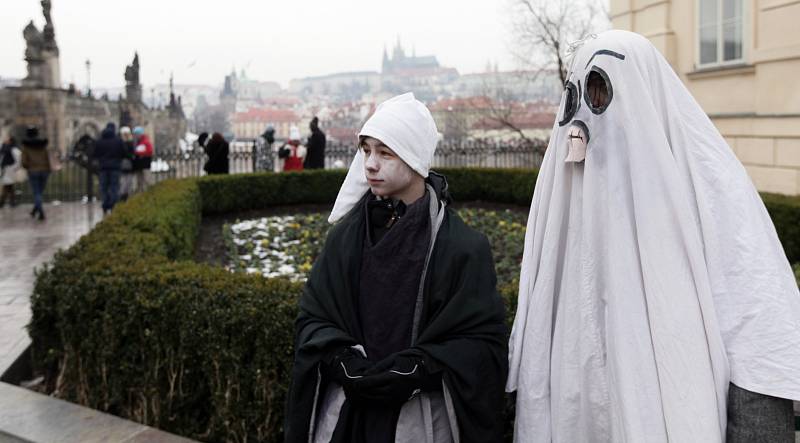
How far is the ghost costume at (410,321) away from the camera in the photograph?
2141 mm

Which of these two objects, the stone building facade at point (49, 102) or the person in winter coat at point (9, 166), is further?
the stone building facade at point (49, 102)

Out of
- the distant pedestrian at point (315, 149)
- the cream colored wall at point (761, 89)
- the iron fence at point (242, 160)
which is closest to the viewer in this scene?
the cream colored wall at point (761, 89)

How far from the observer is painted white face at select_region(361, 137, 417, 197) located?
7.23 feet

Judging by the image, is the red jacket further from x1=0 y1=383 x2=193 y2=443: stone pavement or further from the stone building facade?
x1=0 y1=383 x2=193 y2=443: stone pavement

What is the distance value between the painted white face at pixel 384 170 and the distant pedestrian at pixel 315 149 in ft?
46.9

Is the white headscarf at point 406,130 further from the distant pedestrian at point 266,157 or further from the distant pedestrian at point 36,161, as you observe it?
the distant pedestrian at point 266,157

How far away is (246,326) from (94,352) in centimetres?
133

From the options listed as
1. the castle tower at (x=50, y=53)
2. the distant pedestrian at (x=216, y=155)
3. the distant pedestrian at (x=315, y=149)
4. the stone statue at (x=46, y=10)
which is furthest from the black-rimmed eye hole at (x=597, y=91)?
the stone statue at (x=46, y=10)

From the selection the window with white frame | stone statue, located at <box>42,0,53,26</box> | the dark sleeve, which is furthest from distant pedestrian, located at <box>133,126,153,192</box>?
stone statue, located at <box>42,0,53,26</box>

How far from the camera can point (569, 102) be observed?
6.67ft

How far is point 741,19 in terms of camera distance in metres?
10.4

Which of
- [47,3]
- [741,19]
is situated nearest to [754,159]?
[741,19]

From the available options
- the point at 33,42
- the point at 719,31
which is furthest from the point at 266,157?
the point at 719,31

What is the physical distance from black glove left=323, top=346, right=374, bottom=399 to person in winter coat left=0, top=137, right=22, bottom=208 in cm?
1577
